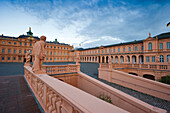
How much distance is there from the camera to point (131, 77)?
873 centimetres

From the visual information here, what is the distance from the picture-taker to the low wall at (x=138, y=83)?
6653 mm

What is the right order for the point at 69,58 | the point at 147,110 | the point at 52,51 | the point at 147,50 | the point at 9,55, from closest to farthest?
the point at 147,110 → the point at 147,50 → the point at 9,55 → the point at 52,51 → the point at 69,58

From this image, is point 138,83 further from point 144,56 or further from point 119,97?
point 144,56

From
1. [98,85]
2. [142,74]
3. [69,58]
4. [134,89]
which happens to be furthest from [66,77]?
[69,58]

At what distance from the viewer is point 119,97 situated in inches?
180

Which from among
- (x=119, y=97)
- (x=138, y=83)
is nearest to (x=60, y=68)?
(x=119, y=97)

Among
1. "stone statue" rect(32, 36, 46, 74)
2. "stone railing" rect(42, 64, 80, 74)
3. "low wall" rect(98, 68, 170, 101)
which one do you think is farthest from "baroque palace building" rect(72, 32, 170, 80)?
"stone statue" rect(32, 36, 46, 74)

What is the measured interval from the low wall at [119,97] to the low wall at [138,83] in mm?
4313

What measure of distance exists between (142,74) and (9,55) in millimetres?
53546

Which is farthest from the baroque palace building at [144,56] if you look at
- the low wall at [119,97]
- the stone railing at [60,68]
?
the low wall at [119,97]

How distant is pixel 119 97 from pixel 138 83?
16.4 ft

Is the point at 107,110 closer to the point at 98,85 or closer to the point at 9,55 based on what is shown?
the point at 98,85

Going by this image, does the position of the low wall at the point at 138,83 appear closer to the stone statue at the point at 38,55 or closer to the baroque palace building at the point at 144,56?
the baroque palace building at the point at 144,56

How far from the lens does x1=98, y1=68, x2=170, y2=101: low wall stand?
6653 millimetres
